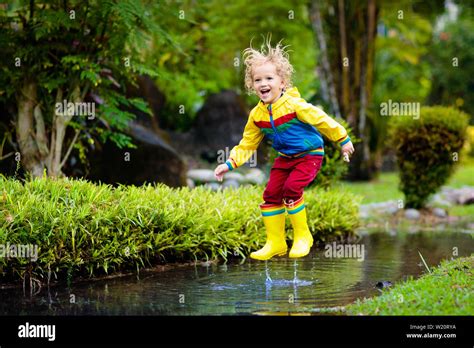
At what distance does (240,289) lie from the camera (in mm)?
6309

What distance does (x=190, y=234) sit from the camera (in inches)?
301

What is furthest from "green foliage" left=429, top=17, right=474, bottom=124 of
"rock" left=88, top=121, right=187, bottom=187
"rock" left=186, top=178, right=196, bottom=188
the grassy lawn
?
"rock" left=88, top=121, right=187, bottom=187

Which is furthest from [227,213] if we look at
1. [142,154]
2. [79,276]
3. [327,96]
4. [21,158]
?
[327,96]

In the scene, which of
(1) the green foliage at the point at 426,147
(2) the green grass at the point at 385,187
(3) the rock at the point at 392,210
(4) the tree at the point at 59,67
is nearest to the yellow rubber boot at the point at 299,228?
(4) the tree at the point at 59,67

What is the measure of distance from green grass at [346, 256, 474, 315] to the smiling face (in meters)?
1.81

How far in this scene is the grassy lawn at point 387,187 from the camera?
40.4ft

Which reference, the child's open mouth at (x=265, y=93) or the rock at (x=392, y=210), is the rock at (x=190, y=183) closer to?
the rock at (x=392, y=210)

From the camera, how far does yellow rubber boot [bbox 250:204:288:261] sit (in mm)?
6316

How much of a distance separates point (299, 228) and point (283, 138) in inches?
30.7

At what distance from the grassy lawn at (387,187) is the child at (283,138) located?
4.40 metres

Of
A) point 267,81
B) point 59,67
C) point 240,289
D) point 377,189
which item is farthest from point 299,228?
point 377,189
